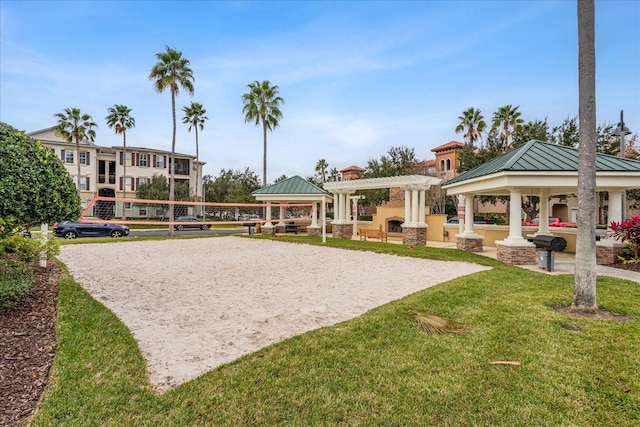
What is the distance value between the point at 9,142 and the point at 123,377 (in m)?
4.07

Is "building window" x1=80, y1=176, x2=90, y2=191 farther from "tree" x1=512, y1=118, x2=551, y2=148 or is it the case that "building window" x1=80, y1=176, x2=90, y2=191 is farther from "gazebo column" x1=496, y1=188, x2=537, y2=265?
"tree" x1=512, y1=118, x2=551, y2=148

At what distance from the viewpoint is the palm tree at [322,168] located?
5109 centimetres

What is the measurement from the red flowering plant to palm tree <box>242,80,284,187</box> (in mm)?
25021

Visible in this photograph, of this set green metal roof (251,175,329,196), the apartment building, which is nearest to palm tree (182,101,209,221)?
the apartment building

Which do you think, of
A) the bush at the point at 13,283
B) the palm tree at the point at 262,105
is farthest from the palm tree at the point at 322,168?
the bush at the point at 13,283

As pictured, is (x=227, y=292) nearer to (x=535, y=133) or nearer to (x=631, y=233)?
(x=631, y=233)

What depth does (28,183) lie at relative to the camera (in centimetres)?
498

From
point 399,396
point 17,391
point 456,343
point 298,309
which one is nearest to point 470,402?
point 399,396

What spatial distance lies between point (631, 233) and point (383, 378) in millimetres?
10606

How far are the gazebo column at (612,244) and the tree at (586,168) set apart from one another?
6.84 metres

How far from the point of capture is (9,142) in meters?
4.86

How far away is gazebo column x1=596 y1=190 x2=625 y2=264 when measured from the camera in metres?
10.2

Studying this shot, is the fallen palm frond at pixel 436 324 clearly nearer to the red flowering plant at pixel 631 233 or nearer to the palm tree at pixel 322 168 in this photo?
the red flowering plant at pixel 631 233

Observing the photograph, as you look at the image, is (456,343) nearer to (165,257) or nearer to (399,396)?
(399,396)
